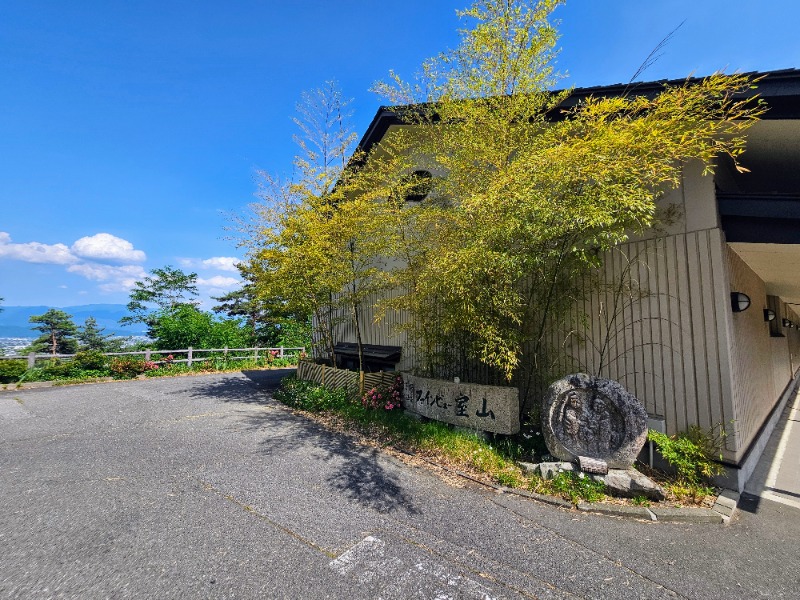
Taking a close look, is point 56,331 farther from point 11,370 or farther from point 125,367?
point 125,367

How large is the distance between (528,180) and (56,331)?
35.2 meters

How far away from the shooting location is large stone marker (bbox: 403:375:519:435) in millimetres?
3998

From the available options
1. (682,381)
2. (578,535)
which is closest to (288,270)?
(578,535)

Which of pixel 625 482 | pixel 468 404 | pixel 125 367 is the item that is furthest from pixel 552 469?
pixel 125 367

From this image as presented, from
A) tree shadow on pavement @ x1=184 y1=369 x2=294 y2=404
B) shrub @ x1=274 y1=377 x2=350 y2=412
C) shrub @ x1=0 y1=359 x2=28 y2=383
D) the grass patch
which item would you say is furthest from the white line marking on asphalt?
shrub @ x1=0 y1=359 x2=28 y2=383

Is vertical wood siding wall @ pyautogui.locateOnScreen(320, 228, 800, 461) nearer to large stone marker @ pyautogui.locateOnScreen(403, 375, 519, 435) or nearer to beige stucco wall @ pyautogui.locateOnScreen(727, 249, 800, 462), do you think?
beige stucco wall @ pyautogui.locateOnScreen(727, 249, 800, 462)

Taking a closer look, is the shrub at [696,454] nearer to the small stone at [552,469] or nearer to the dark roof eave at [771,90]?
the small stone at [552,469]

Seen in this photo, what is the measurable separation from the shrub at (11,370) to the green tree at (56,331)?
2217 centimetres

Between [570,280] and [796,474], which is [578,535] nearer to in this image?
[570,280]

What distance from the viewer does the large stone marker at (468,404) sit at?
4.00 m

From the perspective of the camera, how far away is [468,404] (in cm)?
427

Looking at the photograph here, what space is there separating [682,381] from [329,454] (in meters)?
3.97

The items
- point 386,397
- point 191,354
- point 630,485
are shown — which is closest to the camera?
point 630,485

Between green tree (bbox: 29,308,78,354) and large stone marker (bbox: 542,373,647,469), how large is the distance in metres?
33.1
